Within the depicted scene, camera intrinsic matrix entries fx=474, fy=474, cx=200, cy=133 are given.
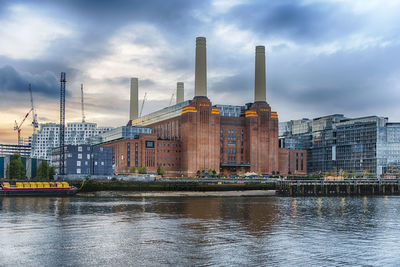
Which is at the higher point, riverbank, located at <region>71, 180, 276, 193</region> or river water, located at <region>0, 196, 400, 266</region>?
river water, located at <region>0, 196, 400, 266</region>

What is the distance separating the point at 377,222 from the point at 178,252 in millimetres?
33353

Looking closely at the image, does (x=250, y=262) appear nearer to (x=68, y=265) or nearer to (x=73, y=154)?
(x=68, y=265)

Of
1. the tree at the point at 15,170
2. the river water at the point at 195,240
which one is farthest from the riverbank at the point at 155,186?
the river water at the point at 195,240

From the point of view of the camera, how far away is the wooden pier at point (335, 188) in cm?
13400

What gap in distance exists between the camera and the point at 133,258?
113 feet

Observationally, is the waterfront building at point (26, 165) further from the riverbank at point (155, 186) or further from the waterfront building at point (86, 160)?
the riverbank at point (155, 186)

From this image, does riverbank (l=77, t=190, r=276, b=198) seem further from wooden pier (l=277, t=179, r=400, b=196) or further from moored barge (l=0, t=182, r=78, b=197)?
wooden pier (l=277, t=179, r=400, b=196)

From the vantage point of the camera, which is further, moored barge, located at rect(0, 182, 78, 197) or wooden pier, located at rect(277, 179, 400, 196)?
wooden pier, located at rect(277, 179, 400, 196)

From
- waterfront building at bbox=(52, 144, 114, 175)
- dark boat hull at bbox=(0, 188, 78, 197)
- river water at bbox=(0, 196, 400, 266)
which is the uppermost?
waterfront building at bbox=(52, 144, 114, 175)

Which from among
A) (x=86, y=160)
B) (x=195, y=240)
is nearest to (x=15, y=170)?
(x=86, y=160)

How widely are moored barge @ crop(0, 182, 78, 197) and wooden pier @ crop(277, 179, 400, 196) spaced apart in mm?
58052

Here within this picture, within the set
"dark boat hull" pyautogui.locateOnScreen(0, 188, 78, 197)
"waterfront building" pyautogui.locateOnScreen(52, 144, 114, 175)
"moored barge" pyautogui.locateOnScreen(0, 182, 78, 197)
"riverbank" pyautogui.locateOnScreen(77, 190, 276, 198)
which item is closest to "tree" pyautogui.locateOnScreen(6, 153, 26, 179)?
"waterfront building" pyautogui.locateOnScreen(52, 144, 114, 175)

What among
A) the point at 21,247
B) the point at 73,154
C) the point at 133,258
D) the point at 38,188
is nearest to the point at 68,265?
the point at 133,258

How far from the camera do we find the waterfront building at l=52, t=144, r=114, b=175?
16700cm
